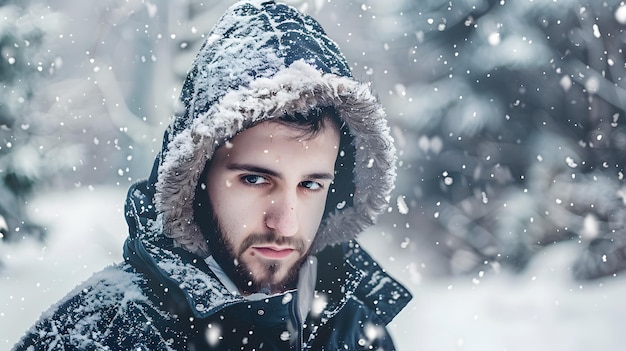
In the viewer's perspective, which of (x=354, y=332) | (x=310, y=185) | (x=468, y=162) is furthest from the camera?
(x=468, y=162)

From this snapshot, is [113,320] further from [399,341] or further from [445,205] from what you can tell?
[445,205]

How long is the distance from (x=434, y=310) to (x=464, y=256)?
3.76 ft

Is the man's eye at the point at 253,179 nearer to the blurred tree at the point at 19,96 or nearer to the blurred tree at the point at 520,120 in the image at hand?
the blurred tree at the point at 19,96

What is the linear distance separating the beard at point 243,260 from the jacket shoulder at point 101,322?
0.90 ft

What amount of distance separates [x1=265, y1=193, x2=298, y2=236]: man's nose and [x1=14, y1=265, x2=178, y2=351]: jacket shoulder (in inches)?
18.2

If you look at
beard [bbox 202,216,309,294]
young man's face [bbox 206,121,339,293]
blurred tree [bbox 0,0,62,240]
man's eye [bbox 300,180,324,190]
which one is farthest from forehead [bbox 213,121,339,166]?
blurred tree [bbox 0,0,62,240]

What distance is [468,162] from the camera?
712 centimetres

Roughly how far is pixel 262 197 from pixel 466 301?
5805mm

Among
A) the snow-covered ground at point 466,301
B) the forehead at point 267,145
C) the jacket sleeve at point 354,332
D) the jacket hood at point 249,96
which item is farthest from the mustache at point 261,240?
the snow-covered ground at point 466,301

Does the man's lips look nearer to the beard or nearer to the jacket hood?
the beard

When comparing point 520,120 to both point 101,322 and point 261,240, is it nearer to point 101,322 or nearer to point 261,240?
point 261,240

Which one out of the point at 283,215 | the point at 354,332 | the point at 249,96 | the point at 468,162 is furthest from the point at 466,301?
the point at 249,96

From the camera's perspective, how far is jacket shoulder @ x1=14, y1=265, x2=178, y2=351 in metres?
1.77

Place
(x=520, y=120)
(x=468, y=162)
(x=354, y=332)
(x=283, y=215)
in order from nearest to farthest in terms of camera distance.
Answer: (x=283, y=215) < (x=354, y=332) < (x=520, y=120) < (x=468, y=162)
